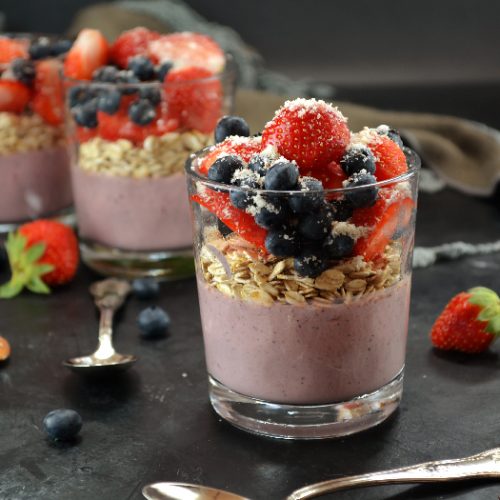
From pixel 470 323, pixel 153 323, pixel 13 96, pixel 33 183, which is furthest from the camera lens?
pixel 33 183

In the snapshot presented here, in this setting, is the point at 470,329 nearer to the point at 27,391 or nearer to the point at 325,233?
the point at 325,233

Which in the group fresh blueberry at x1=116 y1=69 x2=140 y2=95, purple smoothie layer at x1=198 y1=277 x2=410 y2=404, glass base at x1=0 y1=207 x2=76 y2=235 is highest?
fresh blueberry at x1=116 y1=69 x2=140 y2=95

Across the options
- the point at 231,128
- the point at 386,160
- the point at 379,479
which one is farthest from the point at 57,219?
the point at 379,479

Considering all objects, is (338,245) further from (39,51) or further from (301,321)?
(39,51)

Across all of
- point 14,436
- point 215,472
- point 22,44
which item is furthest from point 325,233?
point 22,44

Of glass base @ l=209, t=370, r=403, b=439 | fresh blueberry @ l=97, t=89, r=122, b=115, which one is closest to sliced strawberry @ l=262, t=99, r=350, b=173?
glass base @ l=209, t=370, r=403, b=439

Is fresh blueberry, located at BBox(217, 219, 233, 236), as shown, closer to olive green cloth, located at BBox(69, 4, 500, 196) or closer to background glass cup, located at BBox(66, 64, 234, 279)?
background glass cup, located at BBox(66, 64, 234, 279)
